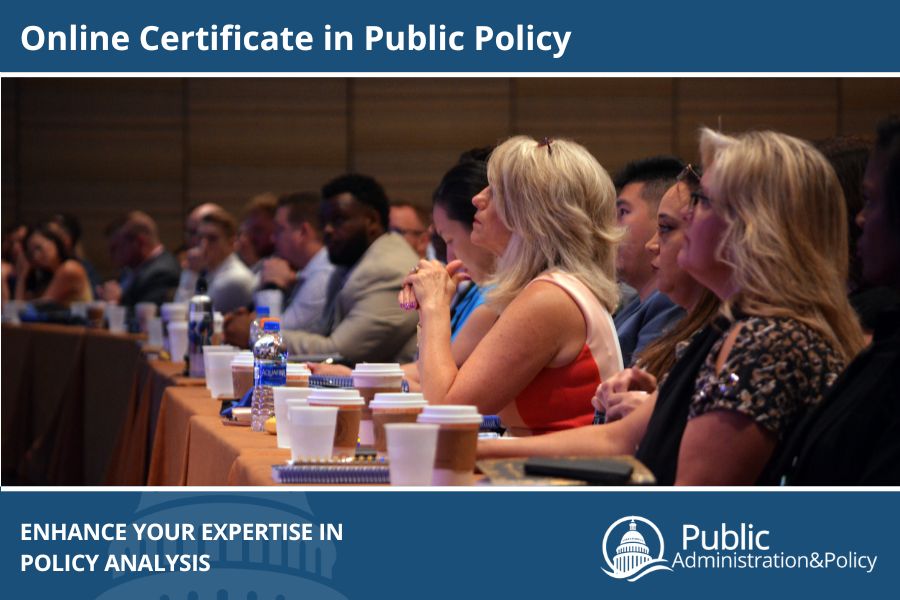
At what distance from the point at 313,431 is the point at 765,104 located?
8531 mm

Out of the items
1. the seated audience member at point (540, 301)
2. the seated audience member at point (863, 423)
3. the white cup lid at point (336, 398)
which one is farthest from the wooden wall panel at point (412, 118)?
the seated audience member at point (863, 423)

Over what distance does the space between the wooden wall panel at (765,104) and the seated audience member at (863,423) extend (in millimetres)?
8345

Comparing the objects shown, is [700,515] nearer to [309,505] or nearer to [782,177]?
[309,505]

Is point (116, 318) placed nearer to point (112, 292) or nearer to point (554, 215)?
point (112, 292)

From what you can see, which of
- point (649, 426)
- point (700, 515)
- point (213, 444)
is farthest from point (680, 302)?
point (700, 515)

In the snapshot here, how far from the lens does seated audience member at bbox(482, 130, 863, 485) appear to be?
1688 mm

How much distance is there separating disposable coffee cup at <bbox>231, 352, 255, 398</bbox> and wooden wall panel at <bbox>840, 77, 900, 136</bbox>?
25.7 feet

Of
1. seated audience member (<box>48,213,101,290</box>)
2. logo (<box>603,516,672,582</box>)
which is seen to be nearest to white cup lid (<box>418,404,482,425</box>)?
logo (<box>603,516,672,582</box>)

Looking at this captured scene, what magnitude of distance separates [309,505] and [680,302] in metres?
1.34

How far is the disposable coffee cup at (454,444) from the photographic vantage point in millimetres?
1695

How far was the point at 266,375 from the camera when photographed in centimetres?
269

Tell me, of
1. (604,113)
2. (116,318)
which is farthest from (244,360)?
(604,113)

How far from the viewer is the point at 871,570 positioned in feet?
4.32
